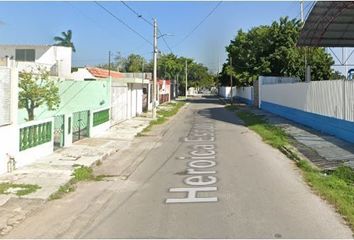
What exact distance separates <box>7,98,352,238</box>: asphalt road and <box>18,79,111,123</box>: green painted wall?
12.0 m

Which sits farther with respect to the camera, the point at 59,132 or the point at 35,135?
the point at 59,132

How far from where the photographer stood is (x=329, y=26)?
26.0 m

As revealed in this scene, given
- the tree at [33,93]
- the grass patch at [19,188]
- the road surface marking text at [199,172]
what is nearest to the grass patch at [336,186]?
the road surface marking text at [199,172]

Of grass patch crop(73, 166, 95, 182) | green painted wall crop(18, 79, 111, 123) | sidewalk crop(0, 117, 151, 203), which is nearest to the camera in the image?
sidewalk crop(0, 117, 151, 203)

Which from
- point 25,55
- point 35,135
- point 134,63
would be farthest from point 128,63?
point 35,135

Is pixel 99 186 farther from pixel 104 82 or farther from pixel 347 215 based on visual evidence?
pixel 104 82

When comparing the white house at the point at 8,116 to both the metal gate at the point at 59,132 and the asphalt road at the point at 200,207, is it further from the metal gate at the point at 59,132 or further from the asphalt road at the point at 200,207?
the metal gate at the point at 59,132

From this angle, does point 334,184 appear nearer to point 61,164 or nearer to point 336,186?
point 336,186

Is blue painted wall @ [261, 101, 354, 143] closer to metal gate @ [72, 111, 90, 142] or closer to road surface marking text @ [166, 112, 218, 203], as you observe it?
road surface marking text @ [166, 112, 218, 203]

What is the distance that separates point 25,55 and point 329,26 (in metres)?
34.2

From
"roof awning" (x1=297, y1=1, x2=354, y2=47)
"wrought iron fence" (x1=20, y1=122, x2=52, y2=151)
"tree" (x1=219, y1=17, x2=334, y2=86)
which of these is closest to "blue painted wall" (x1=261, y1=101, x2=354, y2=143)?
"roof awning" (x1=297, y1=1, x2=354, y2=47)

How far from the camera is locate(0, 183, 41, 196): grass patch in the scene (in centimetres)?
901

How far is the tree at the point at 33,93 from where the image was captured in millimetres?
19641

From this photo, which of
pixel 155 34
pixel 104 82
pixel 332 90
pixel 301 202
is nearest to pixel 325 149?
pixel 332 90
